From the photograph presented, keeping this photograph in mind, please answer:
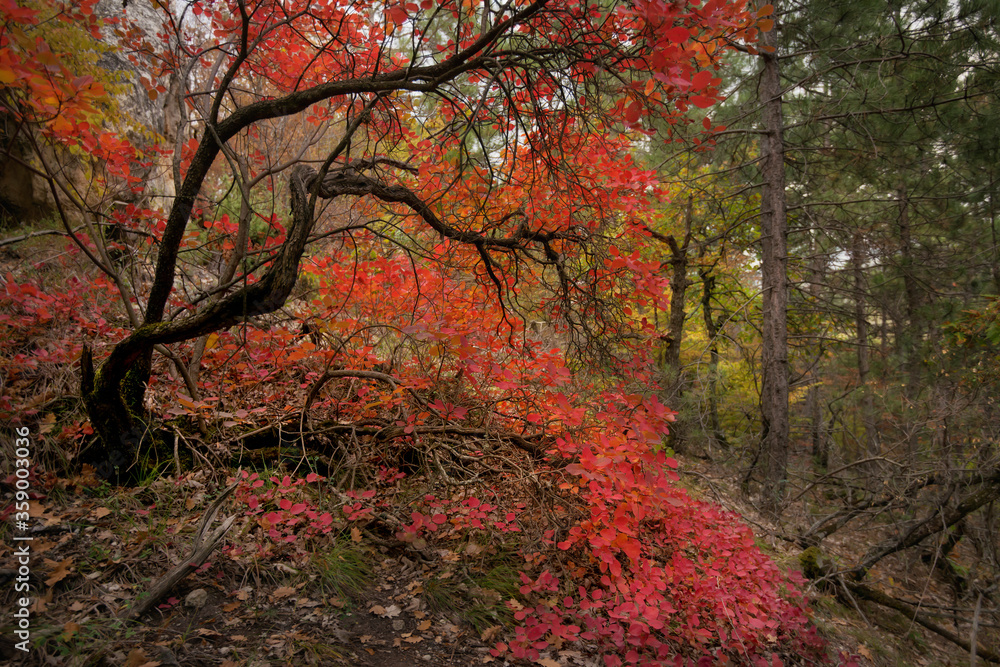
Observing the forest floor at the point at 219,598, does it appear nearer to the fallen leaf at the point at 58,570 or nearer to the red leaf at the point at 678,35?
the fallen leaf at the point at 58,570

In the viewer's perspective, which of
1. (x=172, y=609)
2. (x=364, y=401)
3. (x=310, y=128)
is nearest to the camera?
(x=172, y=609)

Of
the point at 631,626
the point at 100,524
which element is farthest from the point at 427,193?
the point at 631,626

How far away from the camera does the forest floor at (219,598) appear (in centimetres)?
212

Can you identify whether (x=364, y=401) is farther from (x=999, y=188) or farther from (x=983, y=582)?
A: (x=999, y=188)

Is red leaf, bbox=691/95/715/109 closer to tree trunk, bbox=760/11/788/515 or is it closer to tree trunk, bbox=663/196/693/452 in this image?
tree trunk, bbox=760/11/788/515

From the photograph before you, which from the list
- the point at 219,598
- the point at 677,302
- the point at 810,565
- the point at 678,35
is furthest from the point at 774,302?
the point at 219,598

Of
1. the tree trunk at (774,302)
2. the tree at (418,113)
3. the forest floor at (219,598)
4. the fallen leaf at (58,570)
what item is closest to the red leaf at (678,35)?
the tree at (418,113)

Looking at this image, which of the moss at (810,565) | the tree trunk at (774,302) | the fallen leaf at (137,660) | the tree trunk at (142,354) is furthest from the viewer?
the tree trunk at (774,302)

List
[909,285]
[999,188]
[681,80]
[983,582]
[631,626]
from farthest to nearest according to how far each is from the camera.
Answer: [909,285]
[999,188]
[983,582]
[631,626]
[681,80]

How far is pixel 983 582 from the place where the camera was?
5.12 m

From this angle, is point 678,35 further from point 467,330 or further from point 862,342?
point 862,342

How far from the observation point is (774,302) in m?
5.95

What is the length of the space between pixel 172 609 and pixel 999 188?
395 inches

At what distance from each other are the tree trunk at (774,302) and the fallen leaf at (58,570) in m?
6.42
